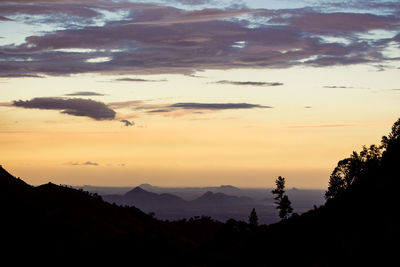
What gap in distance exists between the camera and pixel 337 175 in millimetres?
97500

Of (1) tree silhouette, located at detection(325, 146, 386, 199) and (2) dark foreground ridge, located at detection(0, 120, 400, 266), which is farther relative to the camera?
(1) tree silhouette, located at detection(325, 146, 386, 199)

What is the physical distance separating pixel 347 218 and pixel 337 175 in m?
41.3

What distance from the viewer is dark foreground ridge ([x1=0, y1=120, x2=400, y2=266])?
4869 cm

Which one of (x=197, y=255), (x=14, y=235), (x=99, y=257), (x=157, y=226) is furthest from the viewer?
(x=157, y=226)

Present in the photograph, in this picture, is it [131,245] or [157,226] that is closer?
[131,245]

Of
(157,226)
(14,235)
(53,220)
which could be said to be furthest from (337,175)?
(14,235)

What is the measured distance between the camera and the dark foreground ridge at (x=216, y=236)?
48.7 meters

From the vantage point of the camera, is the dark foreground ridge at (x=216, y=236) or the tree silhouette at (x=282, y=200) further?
the tree silhouette at (x=282, y=200)

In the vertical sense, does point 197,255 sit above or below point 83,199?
below

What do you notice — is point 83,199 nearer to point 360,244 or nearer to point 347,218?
point 347,218

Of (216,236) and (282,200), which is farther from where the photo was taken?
(282,200)

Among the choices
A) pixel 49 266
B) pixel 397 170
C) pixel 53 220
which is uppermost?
pixel 397 170

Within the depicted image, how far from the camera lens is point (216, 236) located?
3184 inches

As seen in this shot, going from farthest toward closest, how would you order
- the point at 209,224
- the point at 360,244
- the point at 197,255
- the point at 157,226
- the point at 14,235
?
the point at 209,224, the point at 157,226, the point at 14,235, the point at 197,255, the point at 360,244
